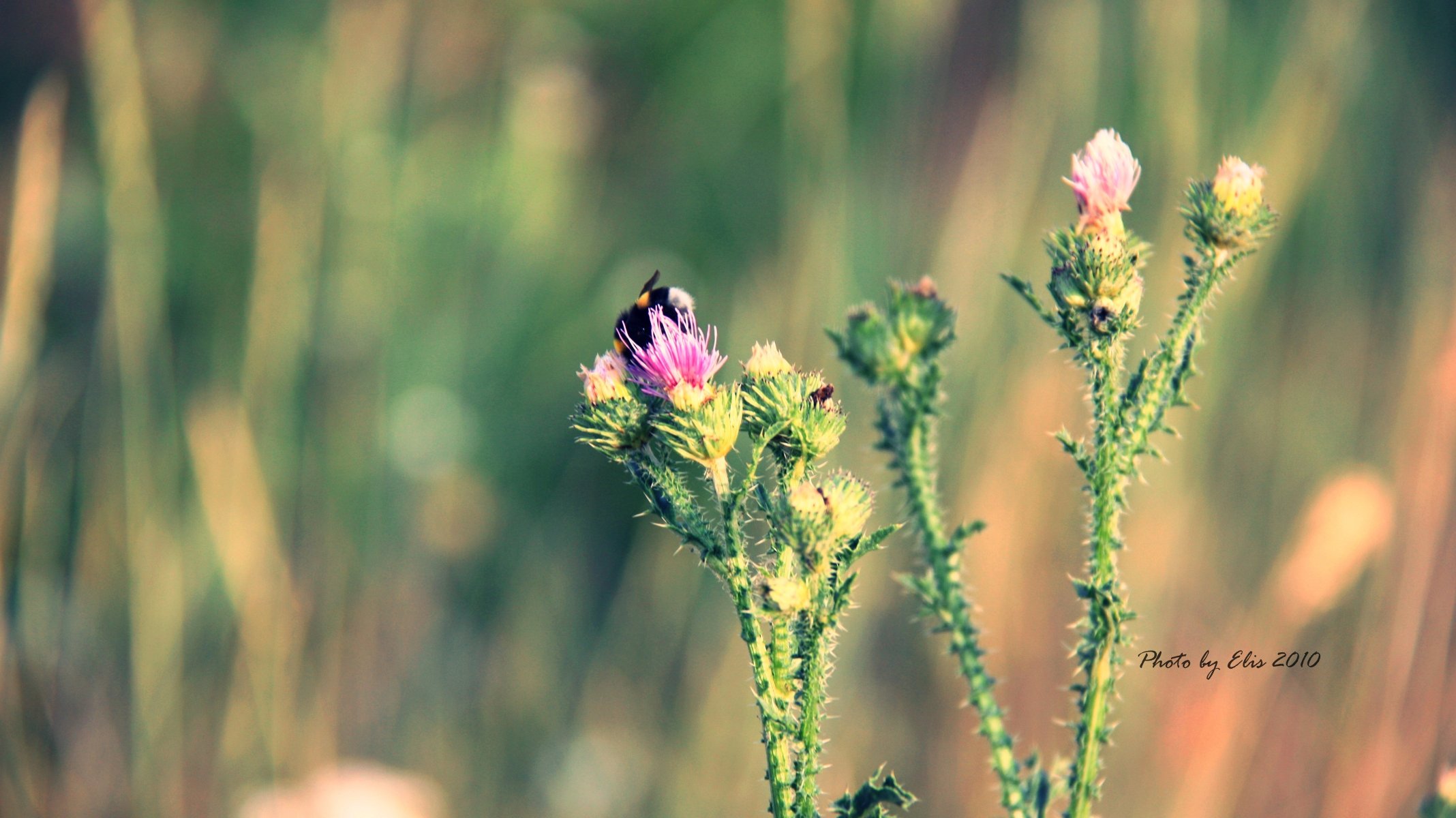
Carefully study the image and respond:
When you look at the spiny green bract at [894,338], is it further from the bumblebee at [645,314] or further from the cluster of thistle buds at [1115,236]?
the bumblebee at [645,314]

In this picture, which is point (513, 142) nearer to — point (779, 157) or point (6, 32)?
point (779, 157)

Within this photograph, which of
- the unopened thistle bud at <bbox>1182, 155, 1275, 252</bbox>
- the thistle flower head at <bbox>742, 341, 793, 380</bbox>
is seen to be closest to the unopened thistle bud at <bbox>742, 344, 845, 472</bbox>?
the thistle flower head at <bbox>742, 341, 793, 380</bbox>

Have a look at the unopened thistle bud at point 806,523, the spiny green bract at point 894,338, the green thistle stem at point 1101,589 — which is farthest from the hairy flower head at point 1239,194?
the unopened thistle bud at point 806,523

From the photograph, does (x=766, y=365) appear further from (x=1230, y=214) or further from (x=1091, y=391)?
(x=1230, y=214)

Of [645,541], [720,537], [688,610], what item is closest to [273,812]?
[688,610]

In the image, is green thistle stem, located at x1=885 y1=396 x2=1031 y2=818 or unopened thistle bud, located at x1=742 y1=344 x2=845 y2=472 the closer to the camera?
green thistle stem, located at x1=885 y1=396 x2=1031 y2=818

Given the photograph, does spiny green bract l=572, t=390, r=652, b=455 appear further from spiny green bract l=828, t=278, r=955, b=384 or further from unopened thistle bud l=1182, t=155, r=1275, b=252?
unopened thistle bud l=1182, t=155, r=1275, b=252

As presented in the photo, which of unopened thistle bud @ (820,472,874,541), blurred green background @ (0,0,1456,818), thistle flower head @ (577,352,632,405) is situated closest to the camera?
unopened thistle bud @ (820,472,874,541)
